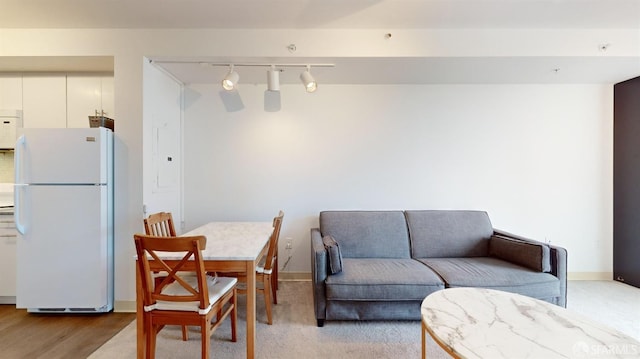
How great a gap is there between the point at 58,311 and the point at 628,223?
594 centimetres

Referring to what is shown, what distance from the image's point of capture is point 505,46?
2.40 metres

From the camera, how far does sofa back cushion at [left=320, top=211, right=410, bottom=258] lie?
8.76 feet

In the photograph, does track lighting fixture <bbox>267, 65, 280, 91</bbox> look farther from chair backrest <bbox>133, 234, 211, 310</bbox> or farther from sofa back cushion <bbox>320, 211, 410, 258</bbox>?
chair backrest <bbox>133, 234, 211, 310</bbox>

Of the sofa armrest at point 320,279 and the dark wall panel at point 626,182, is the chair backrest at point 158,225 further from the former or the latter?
the dark wall panel at point 626,182

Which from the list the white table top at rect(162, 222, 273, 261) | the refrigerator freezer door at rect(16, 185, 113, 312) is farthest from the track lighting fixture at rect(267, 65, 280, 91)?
the refrigerator freezer door at rect(16, 185, 113, 312)

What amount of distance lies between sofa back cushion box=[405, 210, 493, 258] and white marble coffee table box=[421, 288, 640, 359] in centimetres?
115

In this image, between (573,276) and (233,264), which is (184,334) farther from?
(573,276)

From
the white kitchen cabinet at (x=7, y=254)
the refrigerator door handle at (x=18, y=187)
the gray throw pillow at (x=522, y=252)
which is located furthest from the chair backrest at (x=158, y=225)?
the gray throw pillow at (x=522, y=252)

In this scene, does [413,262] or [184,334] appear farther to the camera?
[413,262]

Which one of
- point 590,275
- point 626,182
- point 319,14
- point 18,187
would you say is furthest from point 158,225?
point 626,182

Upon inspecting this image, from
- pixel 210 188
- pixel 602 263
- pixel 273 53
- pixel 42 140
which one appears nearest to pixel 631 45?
pixel 602 263

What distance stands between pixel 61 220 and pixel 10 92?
1.63m

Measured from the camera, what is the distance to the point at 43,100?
106 inches

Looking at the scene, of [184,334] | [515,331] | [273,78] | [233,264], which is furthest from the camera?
[273,78]
